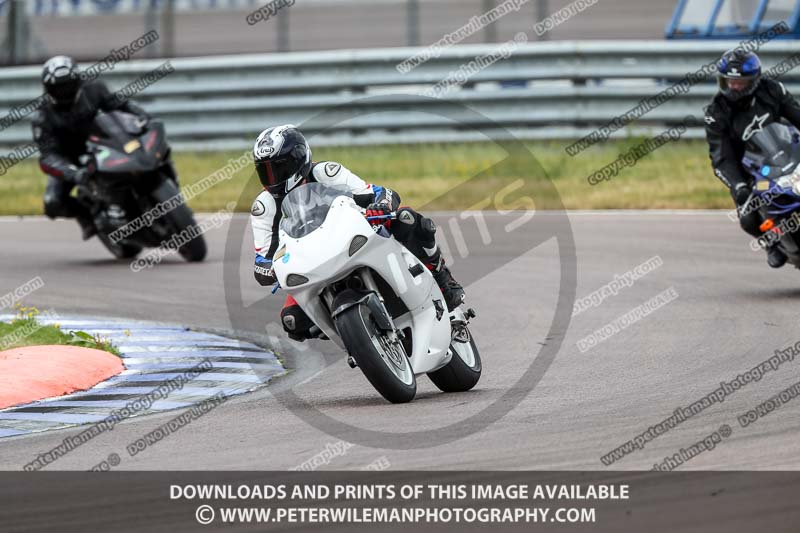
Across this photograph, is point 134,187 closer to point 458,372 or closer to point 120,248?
point 120,248

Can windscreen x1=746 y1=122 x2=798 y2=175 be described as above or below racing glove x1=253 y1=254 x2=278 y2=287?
below

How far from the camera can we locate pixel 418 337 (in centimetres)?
756

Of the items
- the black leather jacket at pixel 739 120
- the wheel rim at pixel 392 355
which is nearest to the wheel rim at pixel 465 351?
the wheel rim at pixel 392 355

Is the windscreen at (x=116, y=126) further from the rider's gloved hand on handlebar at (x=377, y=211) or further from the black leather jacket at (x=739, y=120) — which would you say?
the rider's gloved hand on handlebar at (x=377, y=211)

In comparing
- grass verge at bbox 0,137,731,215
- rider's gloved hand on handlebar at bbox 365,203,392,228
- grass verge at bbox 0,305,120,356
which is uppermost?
rider's gloved hand on handlebar at bbox 365,203,392,228

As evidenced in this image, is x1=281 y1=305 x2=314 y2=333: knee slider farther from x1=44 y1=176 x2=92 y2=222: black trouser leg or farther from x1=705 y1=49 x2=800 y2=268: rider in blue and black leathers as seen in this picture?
x1=44 y1=176 x2=92 y2=222: black trouser leg

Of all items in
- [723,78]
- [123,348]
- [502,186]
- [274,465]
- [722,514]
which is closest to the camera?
[722,514]

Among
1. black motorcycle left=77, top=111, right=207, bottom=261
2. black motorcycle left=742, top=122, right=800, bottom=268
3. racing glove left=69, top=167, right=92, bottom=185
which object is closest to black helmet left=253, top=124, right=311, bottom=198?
black motorcycle left=742, top=122, right=800, bottom=268

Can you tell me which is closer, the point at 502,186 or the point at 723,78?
the point at 723,78

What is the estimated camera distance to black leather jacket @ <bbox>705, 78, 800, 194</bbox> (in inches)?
449

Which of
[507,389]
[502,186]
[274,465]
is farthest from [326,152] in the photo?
[274,465]

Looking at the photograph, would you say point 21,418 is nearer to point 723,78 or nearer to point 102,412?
point 102,412

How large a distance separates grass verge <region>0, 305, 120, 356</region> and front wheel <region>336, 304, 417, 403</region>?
8.86ft

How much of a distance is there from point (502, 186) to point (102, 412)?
1223cm
